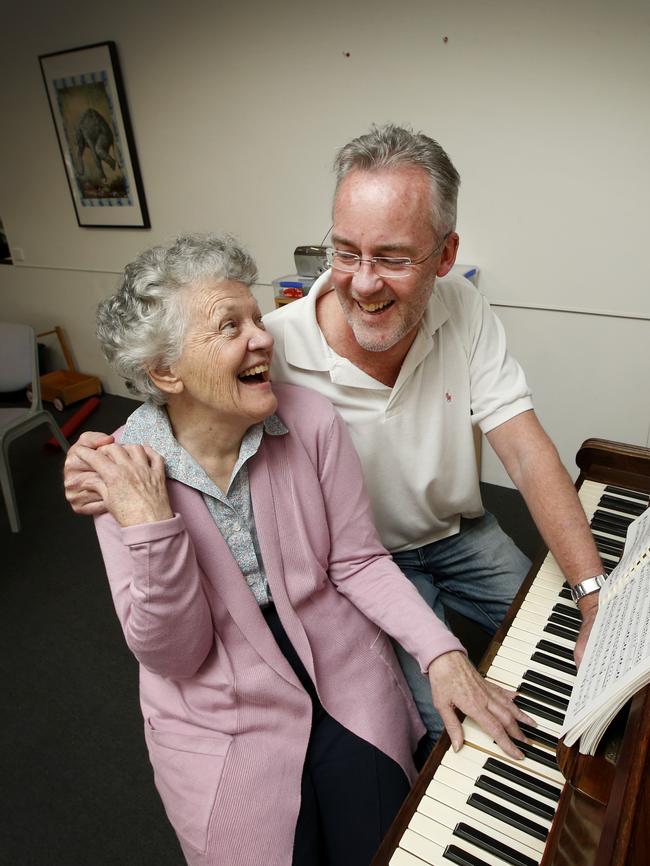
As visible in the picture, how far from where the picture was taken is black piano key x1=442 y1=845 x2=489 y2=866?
785 mm

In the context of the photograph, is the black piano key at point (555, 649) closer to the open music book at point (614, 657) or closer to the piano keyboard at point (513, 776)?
the piano keyboard at point (513, 776)

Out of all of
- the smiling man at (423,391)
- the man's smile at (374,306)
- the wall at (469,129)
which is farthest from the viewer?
the wall at (469,129)

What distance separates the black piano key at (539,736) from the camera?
931 mm

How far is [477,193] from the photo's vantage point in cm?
264

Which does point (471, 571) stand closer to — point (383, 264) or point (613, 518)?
point (613, 518)

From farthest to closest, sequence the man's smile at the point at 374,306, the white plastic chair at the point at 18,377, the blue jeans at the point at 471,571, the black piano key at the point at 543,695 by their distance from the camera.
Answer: the white plastic chair at the point at 18,377 < the blue jeans at the point at 471,571 < the man's smile at the point at 374,306 < the black piano key at the point at 543,695

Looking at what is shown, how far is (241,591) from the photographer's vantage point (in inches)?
45.9

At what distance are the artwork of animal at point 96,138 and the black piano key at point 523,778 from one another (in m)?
4.06

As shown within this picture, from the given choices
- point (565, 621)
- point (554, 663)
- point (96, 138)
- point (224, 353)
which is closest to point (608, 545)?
point (565, 621)

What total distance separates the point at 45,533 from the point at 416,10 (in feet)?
9.94

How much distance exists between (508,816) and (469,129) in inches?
101

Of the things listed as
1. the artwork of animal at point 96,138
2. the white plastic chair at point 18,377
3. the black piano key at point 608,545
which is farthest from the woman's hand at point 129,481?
the artwork of animal at point 96,138

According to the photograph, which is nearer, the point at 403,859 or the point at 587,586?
the point at 403,859

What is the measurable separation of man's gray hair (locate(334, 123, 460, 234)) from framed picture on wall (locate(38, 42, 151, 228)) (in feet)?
9.90
